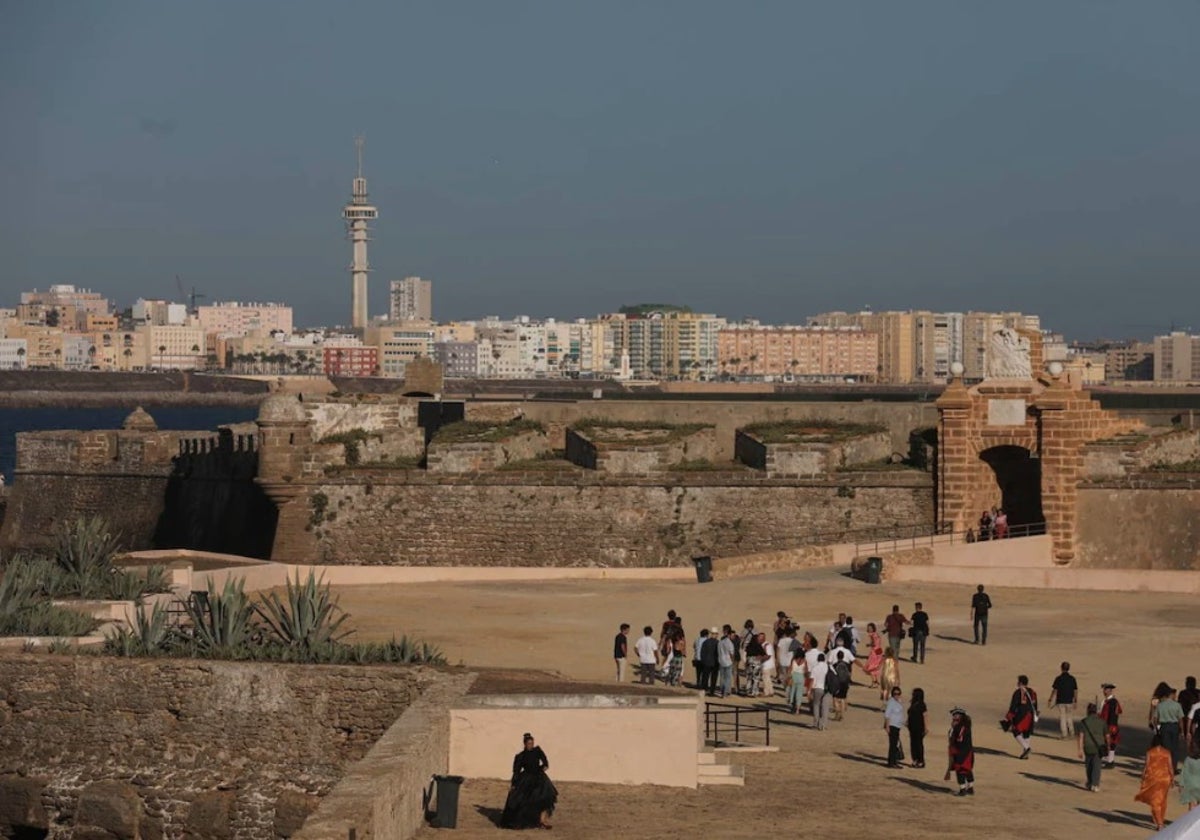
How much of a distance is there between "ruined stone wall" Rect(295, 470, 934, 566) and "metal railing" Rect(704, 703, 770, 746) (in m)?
13.8

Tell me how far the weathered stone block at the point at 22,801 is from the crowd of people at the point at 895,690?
20.9 ft

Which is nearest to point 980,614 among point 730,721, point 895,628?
point 895,628

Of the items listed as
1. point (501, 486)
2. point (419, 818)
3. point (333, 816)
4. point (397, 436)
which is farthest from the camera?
point (397, 436)

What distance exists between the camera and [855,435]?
36.4m

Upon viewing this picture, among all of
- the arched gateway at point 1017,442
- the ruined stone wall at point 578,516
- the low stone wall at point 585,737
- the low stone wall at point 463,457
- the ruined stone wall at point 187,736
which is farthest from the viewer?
the low stone wall at point 463,457

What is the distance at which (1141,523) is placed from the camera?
A: 32.4m

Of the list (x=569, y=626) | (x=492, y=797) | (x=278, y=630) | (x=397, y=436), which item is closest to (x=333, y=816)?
(x=492, y=797)

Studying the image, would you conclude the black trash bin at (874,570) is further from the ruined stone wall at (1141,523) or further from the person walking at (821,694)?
the person walking at (821,694)

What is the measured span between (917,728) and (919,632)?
512cm

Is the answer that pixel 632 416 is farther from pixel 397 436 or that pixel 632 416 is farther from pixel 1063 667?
pixel 1063 667

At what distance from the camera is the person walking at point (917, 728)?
18062 mm

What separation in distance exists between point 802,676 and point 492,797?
525cm

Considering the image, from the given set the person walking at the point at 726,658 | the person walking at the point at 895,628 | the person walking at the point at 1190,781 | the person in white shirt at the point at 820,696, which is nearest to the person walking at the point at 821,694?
the person in white shirt at the point at 820,696

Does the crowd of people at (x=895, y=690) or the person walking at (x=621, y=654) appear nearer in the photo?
the crowd of people at (x=895, y=690)
